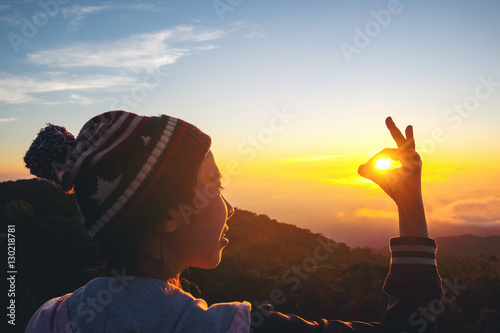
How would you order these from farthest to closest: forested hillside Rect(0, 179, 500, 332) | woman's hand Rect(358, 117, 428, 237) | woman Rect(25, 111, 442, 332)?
forested hillside Rect(0, 179, 500, 332), woman's hand Rect(358, 117, 428, 237), woman Rect(25, 111, 442, 332)

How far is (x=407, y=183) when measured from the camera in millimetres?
1809

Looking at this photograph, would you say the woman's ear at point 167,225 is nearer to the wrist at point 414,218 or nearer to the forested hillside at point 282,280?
the wrist at point 414,218

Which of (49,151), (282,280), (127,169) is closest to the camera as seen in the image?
(127,169)

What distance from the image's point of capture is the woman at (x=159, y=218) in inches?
66.4

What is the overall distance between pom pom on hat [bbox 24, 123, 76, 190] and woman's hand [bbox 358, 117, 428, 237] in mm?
1795

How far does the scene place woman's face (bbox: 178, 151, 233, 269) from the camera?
6.14 feet

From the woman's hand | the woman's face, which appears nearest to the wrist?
the woman's hand

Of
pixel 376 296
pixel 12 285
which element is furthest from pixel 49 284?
pixel 376 296

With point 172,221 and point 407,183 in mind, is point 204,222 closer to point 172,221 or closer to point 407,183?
point 172,221

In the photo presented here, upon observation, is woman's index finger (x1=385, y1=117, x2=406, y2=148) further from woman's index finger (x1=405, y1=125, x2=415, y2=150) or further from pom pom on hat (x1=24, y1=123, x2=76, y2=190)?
pom pom on hat (x1=24, y1=123, x2=76, y2=190)

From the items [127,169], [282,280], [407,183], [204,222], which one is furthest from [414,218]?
[282,280]

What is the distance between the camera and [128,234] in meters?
1.83

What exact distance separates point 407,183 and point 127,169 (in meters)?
1.45

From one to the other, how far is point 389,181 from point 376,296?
6.73 metres
